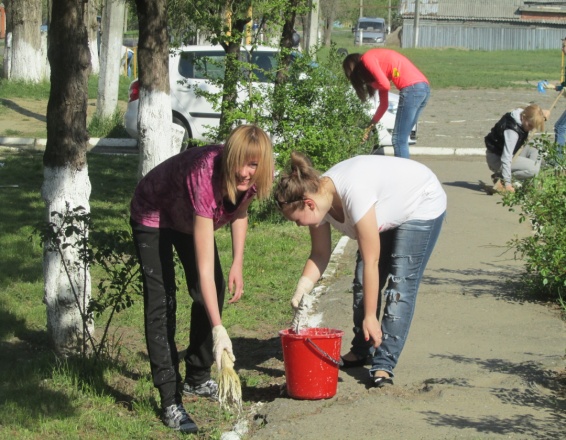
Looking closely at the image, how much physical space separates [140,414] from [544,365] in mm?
2331

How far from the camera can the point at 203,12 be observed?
32.7 ft

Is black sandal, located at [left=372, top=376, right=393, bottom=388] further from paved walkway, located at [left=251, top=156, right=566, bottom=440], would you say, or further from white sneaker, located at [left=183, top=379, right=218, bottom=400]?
white sneaker, located at [left=183, top=379, right=218, bottom=400]

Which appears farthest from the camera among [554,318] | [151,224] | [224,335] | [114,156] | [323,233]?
[114,156]

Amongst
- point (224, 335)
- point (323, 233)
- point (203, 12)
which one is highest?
point (203, 12)

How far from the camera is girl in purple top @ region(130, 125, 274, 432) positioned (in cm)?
429

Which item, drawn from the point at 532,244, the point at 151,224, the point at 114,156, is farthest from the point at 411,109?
the point at 114,156

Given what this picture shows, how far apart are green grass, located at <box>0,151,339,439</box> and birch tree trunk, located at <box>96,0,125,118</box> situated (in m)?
6.70

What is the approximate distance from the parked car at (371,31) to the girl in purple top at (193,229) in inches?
2364

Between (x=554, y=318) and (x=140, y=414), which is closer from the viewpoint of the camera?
(x=140, y=414)

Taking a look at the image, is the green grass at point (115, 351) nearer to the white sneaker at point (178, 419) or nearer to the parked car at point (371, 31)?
the white sneaker at point (178, 419)

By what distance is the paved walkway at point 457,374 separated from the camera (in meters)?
4.60

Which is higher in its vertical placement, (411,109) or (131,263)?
(411,109)

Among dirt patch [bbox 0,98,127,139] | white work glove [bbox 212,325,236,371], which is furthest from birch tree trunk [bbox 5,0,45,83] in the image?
white work glove [bbox 212,325,236,371]

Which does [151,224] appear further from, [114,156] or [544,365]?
[114,156]
